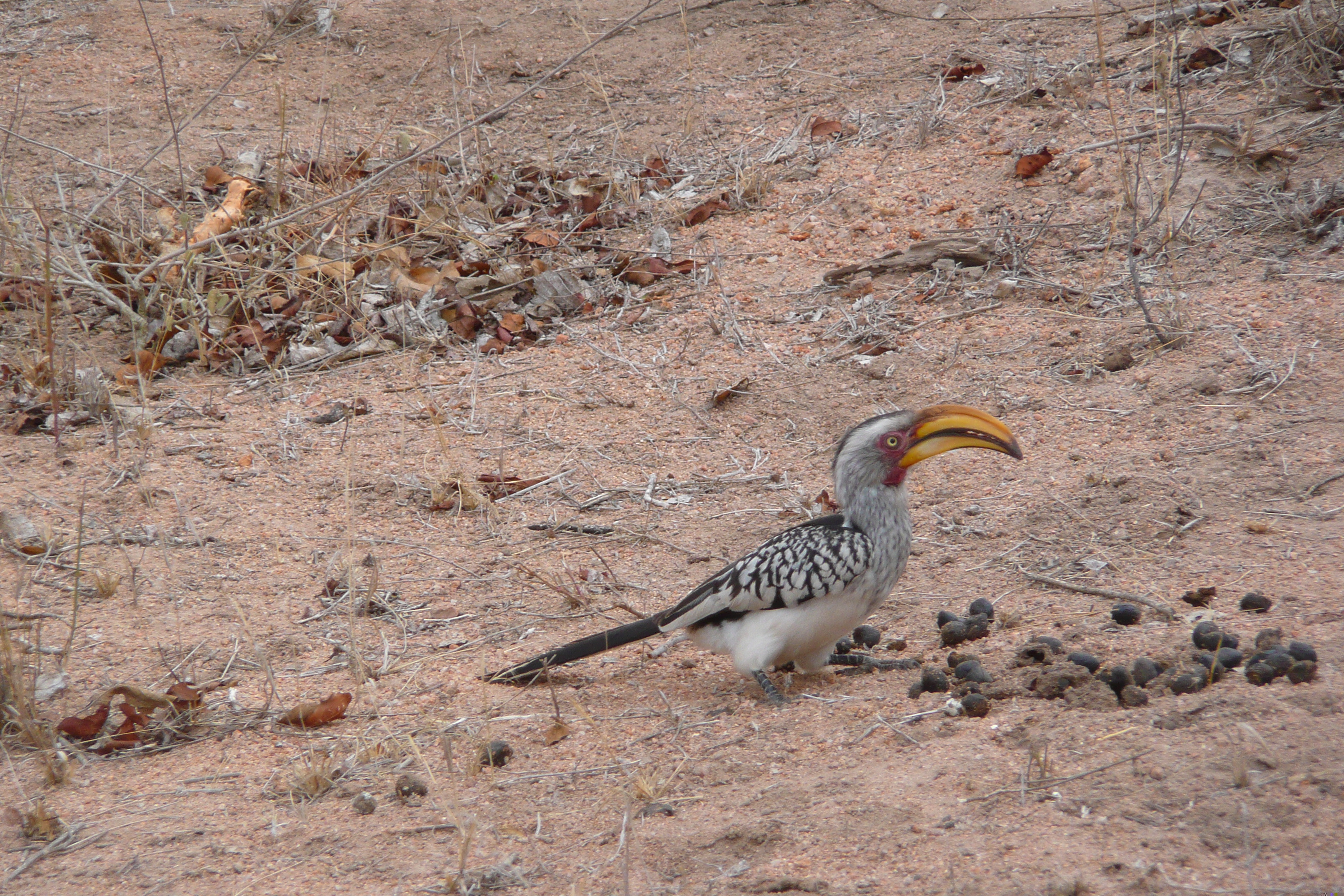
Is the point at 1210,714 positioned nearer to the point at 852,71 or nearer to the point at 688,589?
the point at 688,589

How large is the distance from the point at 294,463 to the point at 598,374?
4.55 feet

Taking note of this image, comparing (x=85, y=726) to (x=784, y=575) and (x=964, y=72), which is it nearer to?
(x=784, y=575)

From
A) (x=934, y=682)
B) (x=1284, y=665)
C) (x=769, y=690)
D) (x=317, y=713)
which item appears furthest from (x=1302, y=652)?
(x=317, y=713)

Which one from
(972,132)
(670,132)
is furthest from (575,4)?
(972,132)

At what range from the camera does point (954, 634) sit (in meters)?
3.17

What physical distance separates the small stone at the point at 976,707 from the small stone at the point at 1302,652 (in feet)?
2.23

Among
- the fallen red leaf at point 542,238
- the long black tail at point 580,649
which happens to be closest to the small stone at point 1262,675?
the long black tail at point 580,649

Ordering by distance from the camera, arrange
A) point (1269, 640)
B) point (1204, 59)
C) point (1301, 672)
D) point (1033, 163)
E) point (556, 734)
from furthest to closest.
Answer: point (1204, 59), point (1033, 163), point (556, 734), point (1269, 640), point (1301, 672)

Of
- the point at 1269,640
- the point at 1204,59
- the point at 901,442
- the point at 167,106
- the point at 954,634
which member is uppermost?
the point at 1204,59

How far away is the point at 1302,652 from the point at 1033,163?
359cm

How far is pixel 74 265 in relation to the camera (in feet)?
18.1

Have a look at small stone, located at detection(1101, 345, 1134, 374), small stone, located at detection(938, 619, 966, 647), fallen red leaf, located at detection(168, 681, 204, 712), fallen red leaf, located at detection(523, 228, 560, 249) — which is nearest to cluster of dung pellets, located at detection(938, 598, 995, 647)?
small stone, located at detection(938, 619, 966, 647)

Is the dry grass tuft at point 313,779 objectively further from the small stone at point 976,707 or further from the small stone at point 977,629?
the small stone at point 977,629

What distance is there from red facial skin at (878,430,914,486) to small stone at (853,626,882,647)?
0.48 m
